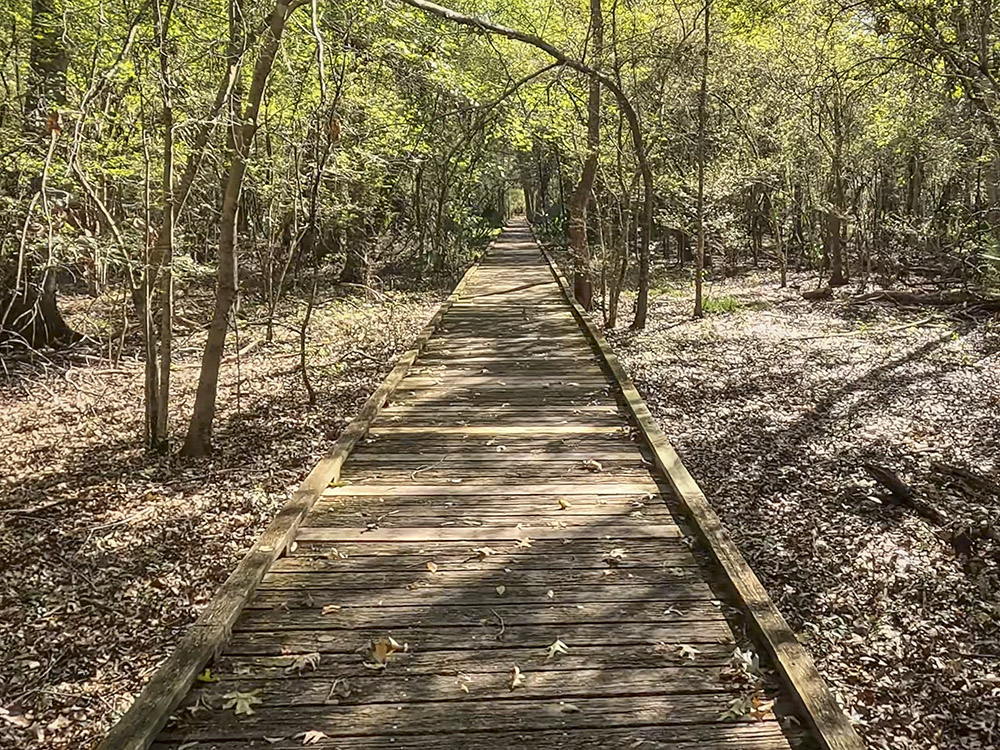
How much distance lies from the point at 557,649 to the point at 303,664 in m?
0.99

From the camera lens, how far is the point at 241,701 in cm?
261

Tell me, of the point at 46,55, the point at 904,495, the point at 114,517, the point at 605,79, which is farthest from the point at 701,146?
the point at 114,517

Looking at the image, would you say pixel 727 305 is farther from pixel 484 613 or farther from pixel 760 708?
pixel 760 708

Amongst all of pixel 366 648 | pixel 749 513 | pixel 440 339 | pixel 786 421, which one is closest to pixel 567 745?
pixel 366 648

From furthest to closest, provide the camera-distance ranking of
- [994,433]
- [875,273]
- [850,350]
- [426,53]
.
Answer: [875,273] → [850,350] → [994,433] → [426,53]

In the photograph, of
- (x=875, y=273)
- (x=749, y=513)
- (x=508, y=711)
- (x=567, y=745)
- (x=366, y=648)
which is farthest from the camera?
(x=875, y=273)

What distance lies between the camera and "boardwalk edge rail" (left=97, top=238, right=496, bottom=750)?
7.92 feet

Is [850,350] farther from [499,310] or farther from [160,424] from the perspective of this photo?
[160,424]

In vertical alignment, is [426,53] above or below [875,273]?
above

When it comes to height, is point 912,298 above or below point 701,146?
below

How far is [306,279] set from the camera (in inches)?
819

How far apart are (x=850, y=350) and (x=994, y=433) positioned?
4.12 meters

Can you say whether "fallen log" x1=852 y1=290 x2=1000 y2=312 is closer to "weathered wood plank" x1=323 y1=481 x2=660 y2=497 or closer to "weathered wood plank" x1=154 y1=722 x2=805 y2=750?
"weathered wood plank" x1=323 y1=481 x2=660 y2=497

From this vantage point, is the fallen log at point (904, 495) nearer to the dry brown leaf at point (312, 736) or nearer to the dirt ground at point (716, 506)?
the dirt ground at point (716, 506)
